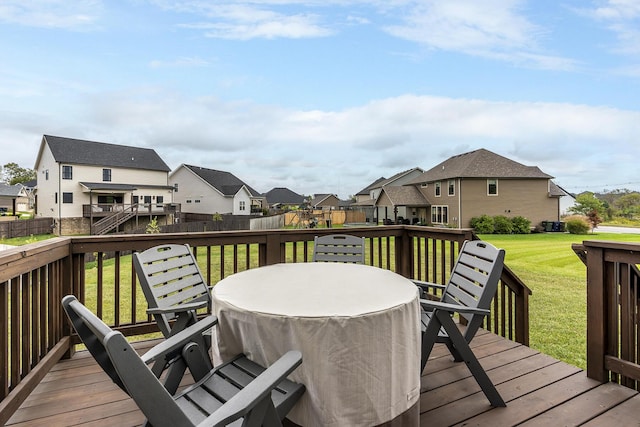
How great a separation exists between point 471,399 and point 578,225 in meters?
24.5

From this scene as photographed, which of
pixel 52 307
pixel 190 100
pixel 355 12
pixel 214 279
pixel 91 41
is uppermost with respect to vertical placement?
pixel 190 100

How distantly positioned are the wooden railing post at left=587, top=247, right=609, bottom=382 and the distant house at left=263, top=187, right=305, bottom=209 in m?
50.9

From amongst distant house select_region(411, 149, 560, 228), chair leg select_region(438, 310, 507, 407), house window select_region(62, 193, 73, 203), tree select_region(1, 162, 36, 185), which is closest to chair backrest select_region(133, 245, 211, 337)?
chair leg select_region(438, 310, 507, 407)

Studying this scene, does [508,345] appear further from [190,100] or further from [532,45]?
[190,100]

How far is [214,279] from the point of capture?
7.86 metres

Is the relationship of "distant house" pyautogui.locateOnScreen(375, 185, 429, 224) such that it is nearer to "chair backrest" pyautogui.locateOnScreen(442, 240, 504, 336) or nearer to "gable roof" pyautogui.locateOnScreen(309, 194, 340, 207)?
"chair backrest" pyautogui.locateOnScreen(442, 240, 504, 336)

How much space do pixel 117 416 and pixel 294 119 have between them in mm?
20048

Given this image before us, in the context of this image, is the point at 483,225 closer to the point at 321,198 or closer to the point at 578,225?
the point at 578,225

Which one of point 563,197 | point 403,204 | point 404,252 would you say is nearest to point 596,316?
point 404,252

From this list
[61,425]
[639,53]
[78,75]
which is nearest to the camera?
[61,425]

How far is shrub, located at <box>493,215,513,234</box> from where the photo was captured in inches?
842

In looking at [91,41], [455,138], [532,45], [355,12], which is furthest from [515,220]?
[91,41]

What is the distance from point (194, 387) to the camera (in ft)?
5.01

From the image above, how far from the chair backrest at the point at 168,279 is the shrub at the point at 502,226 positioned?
73.7 feet
